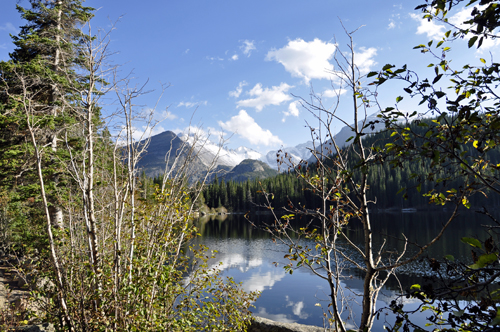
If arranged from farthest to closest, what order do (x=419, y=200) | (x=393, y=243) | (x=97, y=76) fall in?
(x=419, y=200), (x=393, y=243), (x=97, y=76)

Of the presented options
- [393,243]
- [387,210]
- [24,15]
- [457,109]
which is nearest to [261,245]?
[393,243]

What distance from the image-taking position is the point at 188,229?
4156 millimetres

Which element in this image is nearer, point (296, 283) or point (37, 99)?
point (37, 99)

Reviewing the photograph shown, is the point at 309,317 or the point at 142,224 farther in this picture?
the point at 309,317

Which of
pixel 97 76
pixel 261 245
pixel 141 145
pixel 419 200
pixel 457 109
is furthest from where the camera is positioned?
pixel 419 200

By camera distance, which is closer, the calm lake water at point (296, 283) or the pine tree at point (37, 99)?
the pine tree at point (37, 99)

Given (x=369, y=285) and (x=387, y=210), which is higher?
(x=369, y=285)

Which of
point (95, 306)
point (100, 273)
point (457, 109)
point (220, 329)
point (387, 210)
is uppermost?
point (457, 109)

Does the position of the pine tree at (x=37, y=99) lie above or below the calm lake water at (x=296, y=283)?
above

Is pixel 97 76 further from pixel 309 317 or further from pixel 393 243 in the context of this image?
pixel 393 243

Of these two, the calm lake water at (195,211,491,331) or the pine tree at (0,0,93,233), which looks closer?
the pine tree at (0,0,93,233)

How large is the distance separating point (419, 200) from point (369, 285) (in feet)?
278

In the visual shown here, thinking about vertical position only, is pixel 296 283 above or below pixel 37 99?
below

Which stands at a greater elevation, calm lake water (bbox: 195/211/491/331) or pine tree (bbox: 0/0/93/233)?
pine tree (bbox: 0/0/93/233)
